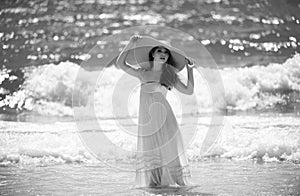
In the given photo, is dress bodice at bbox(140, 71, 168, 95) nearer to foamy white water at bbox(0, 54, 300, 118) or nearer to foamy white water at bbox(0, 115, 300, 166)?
foamy white water at bbox(0, 115, 300, 166)

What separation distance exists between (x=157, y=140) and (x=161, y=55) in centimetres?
45

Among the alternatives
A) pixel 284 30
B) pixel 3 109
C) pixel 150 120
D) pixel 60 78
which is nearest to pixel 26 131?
pixel 3 109

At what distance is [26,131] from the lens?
4.81 metres

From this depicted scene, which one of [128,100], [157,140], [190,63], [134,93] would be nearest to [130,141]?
[134,93]

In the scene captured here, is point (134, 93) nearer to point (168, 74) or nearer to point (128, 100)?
point (128, 100)

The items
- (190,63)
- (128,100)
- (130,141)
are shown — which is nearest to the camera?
(190,63)

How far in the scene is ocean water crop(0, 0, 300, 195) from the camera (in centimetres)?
324

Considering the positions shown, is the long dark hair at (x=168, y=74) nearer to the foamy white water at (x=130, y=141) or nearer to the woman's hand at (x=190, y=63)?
the woman's hand at (x=190, y=63)

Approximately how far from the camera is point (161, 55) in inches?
109

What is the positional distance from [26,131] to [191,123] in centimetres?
191

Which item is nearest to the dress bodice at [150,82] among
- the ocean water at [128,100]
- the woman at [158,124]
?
the woman at [158,124]

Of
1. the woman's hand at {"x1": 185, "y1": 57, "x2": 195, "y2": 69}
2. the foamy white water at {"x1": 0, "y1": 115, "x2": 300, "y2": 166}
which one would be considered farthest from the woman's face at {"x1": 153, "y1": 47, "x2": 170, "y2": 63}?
the foamy white water at {"x1": 0, "y1": 115, "x2": 300, "y2": 166}

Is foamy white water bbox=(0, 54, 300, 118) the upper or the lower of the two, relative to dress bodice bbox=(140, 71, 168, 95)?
upper

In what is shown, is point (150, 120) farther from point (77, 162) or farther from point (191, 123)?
point (77, 162)
